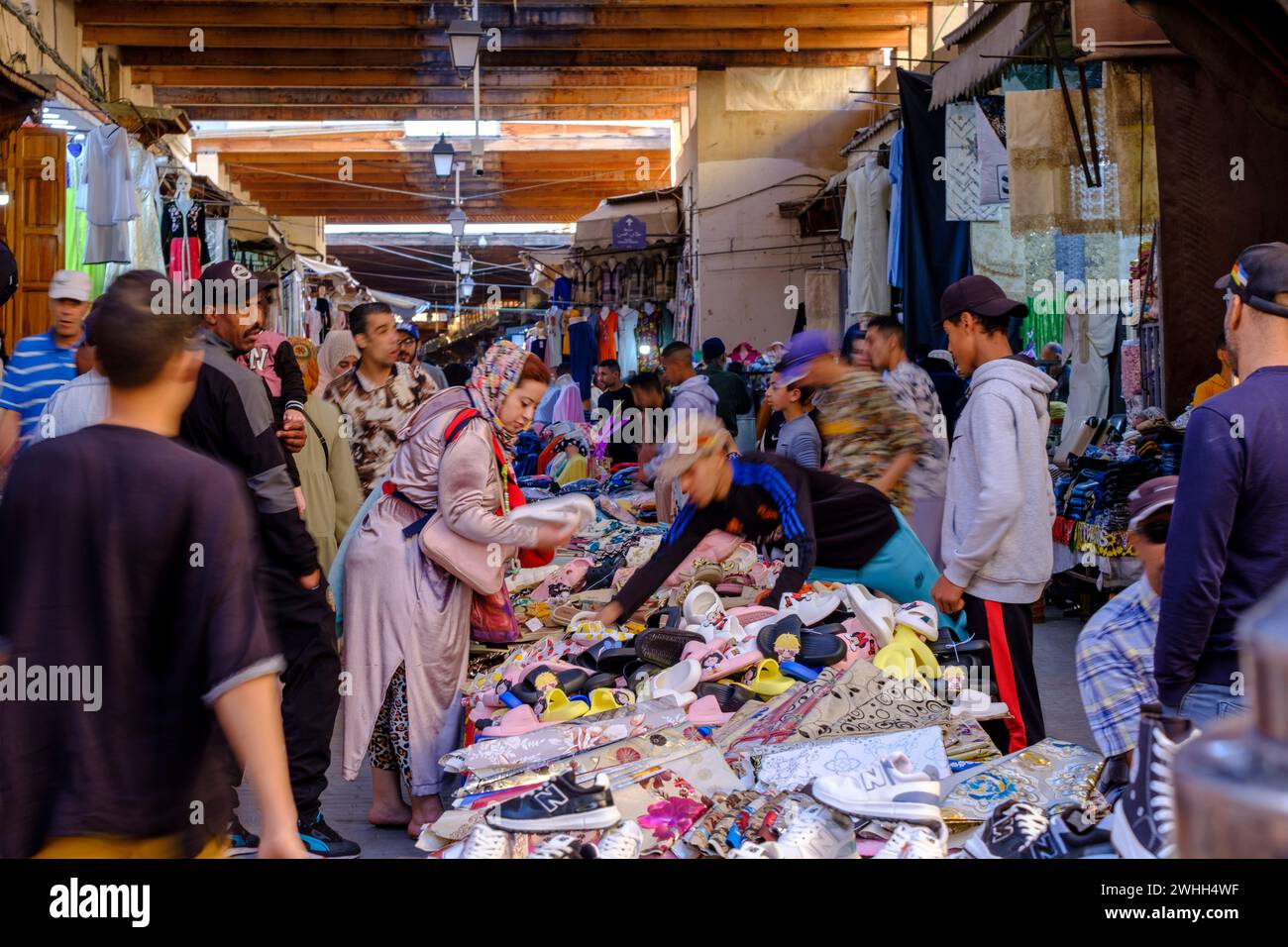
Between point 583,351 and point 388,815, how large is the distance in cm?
1379

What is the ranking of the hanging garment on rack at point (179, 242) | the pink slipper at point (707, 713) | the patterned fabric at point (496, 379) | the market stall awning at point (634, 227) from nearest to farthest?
the pink slipper at point (707, 713)
the patterned fabric at point (496, 379)
the hanging garment on rack at point (179, 242)
the market stall awning at point (634, 227)

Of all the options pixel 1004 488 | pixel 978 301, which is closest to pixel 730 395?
pixel 978 301

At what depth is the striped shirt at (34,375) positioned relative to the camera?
16.2ft

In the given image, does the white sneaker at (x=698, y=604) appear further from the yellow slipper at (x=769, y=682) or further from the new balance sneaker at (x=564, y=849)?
the new balance sneaker at (x=564, y=849)

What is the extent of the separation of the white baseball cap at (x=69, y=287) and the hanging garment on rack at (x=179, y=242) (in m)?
6.77

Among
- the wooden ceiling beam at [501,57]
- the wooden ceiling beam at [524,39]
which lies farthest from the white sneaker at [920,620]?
the wooden ceiling beam at [501,57]

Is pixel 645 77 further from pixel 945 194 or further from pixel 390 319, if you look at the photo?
pixel 390 319

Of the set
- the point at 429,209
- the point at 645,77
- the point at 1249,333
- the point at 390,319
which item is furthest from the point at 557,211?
the point at 1249,333

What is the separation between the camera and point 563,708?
163 inches

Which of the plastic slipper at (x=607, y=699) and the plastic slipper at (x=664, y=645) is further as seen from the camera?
the plastic slipper at (x=664, y=645)

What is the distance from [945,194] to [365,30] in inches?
294

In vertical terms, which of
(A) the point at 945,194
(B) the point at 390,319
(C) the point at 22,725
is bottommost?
(C) the point at 22,725
